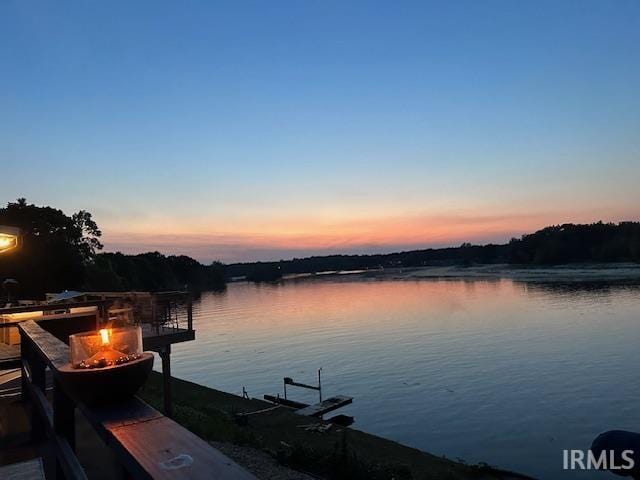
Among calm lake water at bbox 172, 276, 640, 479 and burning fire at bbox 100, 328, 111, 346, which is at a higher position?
burning fire at bbox 100, 328, 111, 346

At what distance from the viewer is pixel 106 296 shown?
40.6 feet

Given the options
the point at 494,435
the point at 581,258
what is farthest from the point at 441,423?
the point at 581,258

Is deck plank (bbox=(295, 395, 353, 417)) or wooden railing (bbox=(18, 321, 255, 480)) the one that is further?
deck plank (bbox=(295, 395, 353, 417))

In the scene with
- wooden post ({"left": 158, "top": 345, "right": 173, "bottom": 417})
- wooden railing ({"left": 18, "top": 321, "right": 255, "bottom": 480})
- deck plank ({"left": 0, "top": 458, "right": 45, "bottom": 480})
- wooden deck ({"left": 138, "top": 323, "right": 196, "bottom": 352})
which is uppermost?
wooden railing ({"left": 18, "top": 321, "right": 255, "bottom": 480})

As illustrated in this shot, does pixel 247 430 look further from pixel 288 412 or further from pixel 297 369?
pixel 297 369

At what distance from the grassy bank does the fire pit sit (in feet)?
35.2

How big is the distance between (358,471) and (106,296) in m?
7.48

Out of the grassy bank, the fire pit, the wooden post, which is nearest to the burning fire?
the fire pit

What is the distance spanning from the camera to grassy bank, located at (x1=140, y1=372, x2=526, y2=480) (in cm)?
1239

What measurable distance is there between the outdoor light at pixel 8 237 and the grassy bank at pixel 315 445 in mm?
6916

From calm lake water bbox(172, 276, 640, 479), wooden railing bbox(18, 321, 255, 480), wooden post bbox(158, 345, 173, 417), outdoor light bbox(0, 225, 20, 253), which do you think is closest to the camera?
wooden railing bbox(18, 321, 255, 480)

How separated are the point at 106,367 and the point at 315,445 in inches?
599

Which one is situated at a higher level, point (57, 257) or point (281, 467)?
point (57, 257)

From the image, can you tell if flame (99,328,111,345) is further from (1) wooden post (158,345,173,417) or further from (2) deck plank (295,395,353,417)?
(2) deck plank (295,395,353,417)
